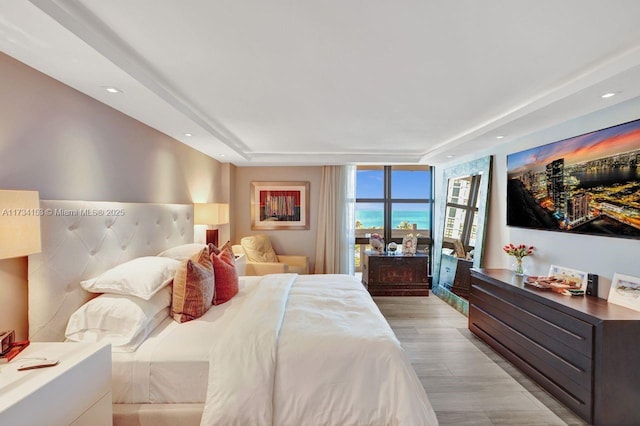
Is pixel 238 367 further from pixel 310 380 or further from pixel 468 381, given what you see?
pixel 468 381

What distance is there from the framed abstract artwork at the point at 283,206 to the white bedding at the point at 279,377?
143 inches

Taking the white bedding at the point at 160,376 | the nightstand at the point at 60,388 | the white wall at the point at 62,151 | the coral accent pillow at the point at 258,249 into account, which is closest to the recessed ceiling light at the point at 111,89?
the white wall at the point at 62,151

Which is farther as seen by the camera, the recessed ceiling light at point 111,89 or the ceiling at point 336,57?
the recessed ceiling light at point 111,89

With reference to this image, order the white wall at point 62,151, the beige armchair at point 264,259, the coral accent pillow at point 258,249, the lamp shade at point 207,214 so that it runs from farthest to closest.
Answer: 1. the coral accent pillow at point 258,249
2. the beige armchair at point 264,259
3. the lamp shade at point 207,214
4. the white wall at point 62,151

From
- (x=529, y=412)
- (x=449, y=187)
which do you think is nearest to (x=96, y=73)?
(x=529, y=412)

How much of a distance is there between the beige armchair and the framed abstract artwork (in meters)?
0.35

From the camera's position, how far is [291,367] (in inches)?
66.6

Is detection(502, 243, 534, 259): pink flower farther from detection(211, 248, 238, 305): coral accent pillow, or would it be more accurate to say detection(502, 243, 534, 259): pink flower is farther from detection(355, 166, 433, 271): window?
detection(211, 248, 238, 305): coral accent pillow

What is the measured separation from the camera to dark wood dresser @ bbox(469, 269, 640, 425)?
1920 millimetres

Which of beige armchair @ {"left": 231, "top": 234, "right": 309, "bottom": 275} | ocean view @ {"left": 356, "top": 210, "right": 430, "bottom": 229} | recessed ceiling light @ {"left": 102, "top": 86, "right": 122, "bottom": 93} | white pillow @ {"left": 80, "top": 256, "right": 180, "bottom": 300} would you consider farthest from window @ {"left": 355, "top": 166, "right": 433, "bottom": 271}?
recessed ceiling light @ {"left": 102, "top": 86, "right": 122, "bottom": 93}

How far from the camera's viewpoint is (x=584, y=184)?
2496 millimetres

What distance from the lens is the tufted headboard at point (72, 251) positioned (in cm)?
166

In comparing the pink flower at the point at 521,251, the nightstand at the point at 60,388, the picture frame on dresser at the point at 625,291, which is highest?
the pink flower at the point at 521,251

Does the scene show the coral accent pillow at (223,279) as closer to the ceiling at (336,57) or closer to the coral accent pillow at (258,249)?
the ceiling at (336,57)
